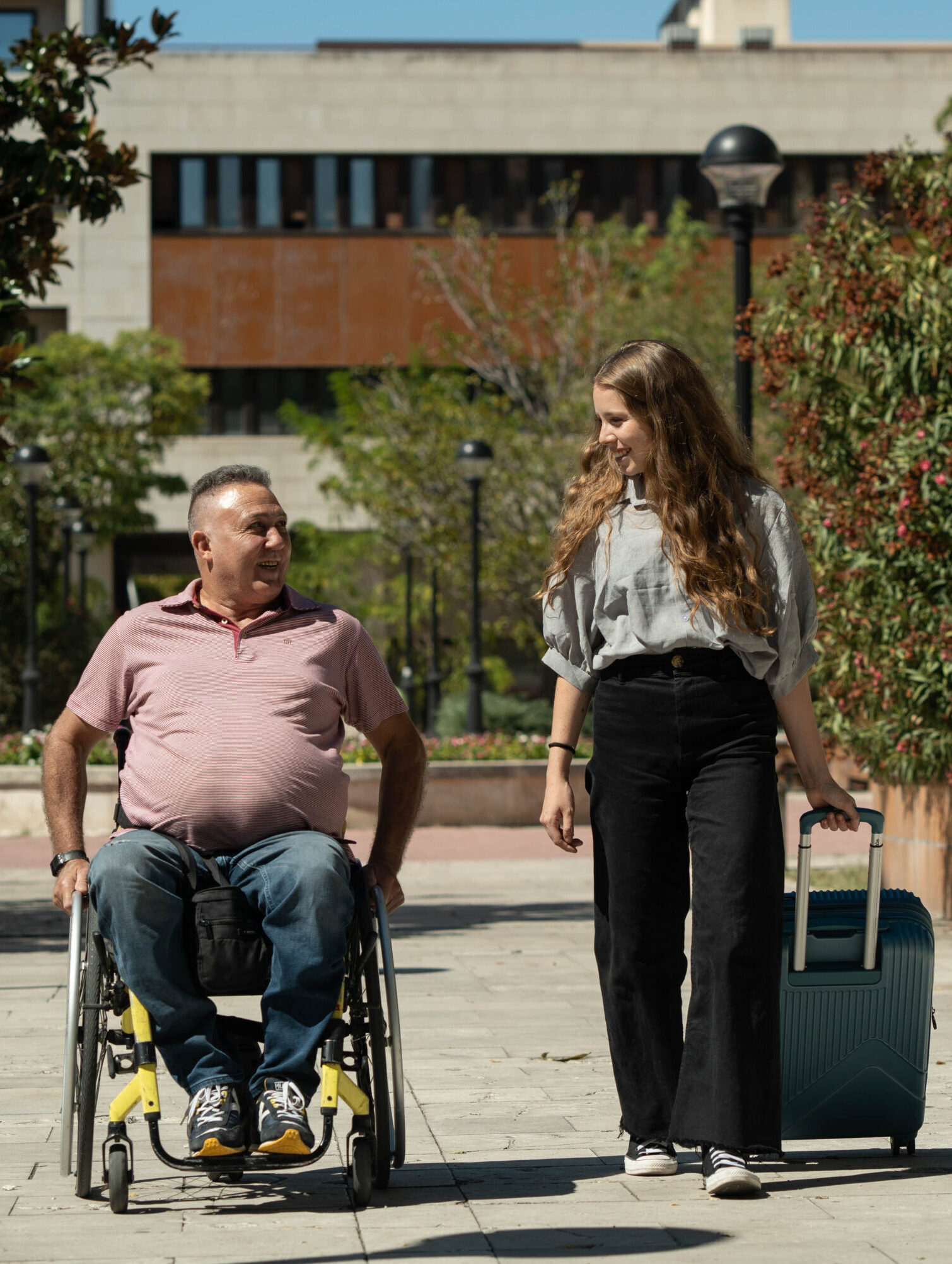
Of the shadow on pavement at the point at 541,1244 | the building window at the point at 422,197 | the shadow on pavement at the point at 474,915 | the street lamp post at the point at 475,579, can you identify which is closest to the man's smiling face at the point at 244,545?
the shadow on pavement at the point at 541,1244

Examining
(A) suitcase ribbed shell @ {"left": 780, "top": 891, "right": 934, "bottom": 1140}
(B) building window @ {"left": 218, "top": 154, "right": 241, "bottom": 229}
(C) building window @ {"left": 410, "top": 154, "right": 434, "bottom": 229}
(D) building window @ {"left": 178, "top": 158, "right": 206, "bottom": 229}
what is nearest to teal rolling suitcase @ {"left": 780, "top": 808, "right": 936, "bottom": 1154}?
(A) suitcase ribbed shell @ {"left": 780, "top": 891, "right": 934, "bottom": 1140}

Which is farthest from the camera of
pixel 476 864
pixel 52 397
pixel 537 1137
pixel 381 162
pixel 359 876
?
pixel 381 162

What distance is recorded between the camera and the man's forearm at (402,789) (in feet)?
15.0

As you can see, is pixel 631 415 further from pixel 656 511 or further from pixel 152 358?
pixel 152 358

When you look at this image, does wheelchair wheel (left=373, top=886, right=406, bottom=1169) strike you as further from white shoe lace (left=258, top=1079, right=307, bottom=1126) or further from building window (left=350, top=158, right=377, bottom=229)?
building window (left=350, top=158, right=377, bottom=229)

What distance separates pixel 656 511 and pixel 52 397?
38.1 m

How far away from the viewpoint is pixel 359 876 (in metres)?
4.33

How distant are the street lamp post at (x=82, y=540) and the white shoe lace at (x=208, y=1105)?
103 ft

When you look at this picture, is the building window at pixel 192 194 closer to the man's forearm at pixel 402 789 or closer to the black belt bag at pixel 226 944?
the man's forearm at pixel 402 789

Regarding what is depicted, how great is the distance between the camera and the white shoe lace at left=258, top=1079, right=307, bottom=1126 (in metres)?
4.01

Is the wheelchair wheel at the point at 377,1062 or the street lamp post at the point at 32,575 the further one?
the street lamp post at the point at 32,575

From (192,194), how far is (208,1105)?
45.6 meters

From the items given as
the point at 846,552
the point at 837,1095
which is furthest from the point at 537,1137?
the point at 846,552

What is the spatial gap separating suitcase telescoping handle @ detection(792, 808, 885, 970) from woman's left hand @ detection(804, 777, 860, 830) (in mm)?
13
